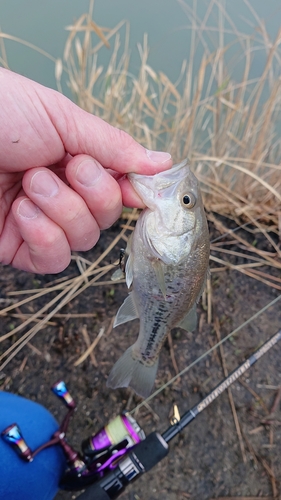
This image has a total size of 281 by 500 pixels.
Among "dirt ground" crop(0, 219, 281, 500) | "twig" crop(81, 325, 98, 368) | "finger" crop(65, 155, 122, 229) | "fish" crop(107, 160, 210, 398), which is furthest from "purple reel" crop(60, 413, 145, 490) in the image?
"finger" crop(65, 155, 122, 229)

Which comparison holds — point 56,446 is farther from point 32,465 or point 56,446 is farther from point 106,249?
point 106,249

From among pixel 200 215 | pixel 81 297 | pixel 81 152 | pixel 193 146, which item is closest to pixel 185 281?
pixel 200 215

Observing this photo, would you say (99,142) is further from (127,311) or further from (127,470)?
(127,470)

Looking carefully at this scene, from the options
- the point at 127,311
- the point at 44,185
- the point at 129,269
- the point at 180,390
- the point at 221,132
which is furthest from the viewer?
the point at 221,132

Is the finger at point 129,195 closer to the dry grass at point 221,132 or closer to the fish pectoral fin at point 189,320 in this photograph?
the fish pectoral fin at point 189,320

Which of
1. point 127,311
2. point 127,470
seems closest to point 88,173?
point 127,311

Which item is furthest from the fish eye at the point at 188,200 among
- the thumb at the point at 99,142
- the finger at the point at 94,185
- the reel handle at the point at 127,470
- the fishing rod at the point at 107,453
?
the reel handle at the point at 127,470
